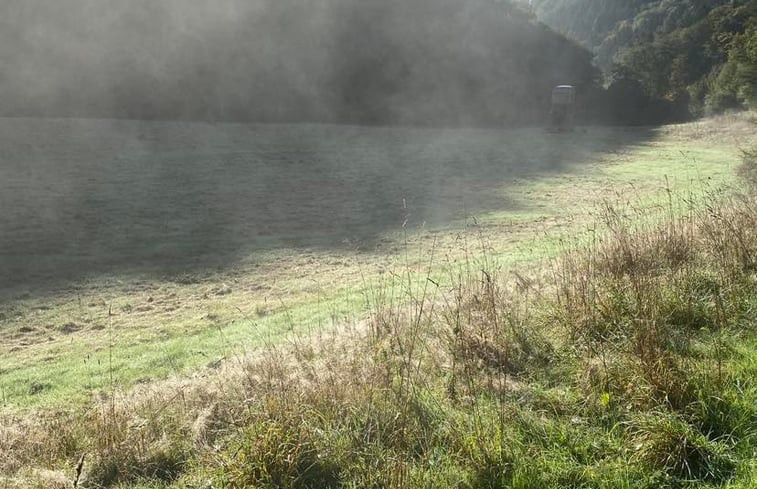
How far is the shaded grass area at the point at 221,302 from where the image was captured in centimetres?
550

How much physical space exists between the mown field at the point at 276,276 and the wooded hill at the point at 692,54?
348cm

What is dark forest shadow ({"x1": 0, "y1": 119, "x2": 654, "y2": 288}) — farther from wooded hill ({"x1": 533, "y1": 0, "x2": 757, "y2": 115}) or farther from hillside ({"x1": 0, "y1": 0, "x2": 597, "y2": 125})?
wooded hill ({"x1": 533, "y1": 0, "x2": 757, "y2": 115})

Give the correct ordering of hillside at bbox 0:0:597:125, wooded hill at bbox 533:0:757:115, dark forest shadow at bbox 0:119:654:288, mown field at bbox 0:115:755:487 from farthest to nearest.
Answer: wooded hill at bbox 533:0:757:115 < hillside at bbox 0:0:597:125 < dark forest shadow at bbox 0:119:654:288 < mown field at bbox 0:115:755:487

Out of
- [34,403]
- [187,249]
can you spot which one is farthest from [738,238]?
[187,249]

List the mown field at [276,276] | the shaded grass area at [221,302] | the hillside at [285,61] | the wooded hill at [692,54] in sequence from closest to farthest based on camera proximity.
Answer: the mown field at [276,276] < the shaded grass area at [221,302] < the hillside at [285,61] < the wooded hill at [692,54]

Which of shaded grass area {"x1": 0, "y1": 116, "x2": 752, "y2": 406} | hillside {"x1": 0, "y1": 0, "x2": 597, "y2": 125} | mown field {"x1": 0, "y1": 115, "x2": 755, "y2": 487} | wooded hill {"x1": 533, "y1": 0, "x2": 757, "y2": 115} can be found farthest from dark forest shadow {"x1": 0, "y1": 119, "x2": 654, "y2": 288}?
wooded hill {"x1": 533, "y1": 0, "x2": 757, "y2": 115}

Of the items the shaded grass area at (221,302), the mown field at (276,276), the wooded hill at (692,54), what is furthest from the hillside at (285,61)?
the shaded grass area at (221,302)

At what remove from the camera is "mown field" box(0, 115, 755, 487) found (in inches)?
115

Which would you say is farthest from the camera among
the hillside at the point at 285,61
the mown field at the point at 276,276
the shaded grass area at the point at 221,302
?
the hillside at the point at 285,61

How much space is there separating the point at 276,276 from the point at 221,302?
1.37 metres

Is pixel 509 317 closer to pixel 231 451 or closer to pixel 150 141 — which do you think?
pixel 231 451

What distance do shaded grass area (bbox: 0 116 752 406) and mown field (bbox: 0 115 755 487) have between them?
5 centimetres

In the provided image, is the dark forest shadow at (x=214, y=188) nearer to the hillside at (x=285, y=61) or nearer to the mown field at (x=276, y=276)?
the mown field at (x=276, y=276)

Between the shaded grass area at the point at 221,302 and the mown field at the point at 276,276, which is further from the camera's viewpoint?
the shaded grass area at the point at 221,302
